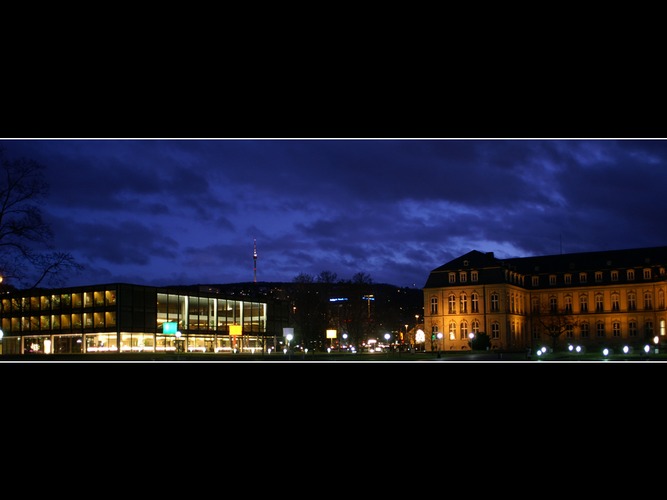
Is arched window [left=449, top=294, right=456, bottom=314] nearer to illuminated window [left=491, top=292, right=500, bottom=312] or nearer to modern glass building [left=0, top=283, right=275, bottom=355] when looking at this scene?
illuminated window [left=491, top=292, right=500, bottom=312]

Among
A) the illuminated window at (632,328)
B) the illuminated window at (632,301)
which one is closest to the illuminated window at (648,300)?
the illuminated window at (632,301)

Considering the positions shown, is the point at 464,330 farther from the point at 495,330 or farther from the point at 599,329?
the point at 599,329

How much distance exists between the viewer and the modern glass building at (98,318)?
18.0 m

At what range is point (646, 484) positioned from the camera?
22.4 feet

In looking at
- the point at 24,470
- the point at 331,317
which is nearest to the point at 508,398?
the point at 24,470

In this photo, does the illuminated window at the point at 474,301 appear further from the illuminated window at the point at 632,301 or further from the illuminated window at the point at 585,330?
the illuminated window at the point at 632,301

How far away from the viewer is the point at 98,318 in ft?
75.9

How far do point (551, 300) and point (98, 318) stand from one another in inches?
2237

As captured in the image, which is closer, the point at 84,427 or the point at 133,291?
the point at 84,427

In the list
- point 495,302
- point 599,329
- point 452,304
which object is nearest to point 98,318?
point 452,304

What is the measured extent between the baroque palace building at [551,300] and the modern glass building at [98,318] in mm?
37337
